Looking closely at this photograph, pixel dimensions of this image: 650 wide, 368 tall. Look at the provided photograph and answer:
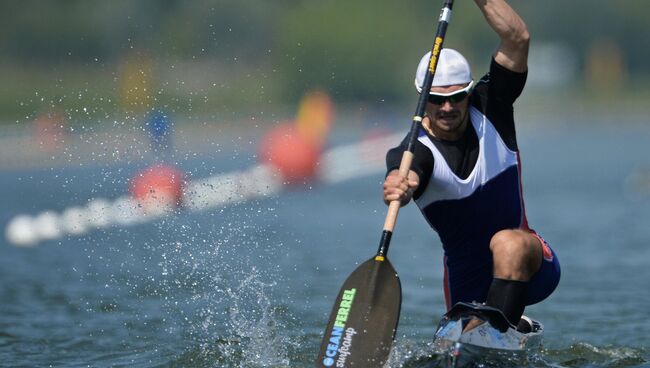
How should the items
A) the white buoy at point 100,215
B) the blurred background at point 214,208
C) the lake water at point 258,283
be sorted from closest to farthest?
the lake water at point 258,283
the blurred background at point 214,208
the white buoy at point 100,215

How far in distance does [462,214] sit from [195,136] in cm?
1730

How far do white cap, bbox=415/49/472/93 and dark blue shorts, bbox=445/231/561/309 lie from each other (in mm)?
1075

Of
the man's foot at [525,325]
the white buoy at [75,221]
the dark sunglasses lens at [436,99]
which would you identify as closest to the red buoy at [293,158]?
the white buoy at [75,221]

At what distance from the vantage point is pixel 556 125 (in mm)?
58250

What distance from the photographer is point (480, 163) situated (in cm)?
738

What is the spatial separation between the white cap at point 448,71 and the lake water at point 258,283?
1614mm

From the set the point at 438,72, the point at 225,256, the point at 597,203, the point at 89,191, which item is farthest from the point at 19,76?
the point at 438,72

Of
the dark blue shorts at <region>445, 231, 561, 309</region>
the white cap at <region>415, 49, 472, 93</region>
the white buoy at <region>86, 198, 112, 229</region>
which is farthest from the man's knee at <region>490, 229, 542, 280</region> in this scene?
the white buoy at <region>86, 198, 112, 229</region>

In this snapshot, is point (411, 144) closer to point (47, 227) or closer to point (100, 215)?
point (100, 215)

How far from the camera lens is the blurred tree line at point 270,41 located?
25.3 metres

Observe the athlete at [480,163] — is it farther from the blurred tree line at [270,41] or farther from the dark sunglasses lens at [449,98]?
the blurred tree line at [270,41]

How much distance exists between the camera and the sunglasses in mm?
7289

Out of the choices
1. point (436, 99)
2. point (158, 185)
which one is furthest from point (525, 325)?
point (158, 185)

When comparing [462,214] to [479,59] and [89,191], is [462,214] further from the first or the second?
[479,59]
